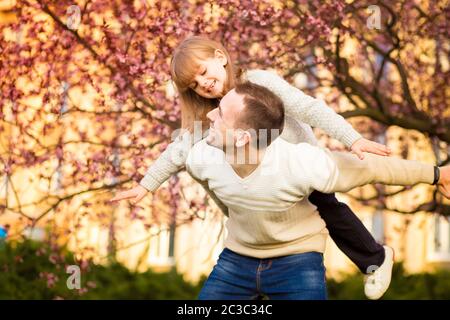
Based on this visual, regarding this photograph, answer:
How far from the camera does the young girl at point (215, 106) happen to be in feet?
15.1

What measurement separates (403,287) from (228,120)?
721 centimetres

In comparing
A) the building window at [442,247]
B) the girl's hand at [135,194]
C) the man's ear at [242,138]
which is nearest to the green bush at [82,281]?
the girl's hand at [135,194]

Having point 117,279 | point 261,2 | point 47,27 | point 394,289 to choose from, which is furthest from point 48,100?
point 394,289

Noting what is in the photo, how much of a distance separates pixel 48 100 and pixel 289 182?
3.49 metres

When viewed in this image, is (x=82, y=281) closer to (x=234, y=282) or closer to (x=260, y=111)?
(x=234, y=282)

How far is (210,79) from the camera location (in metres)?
4.68

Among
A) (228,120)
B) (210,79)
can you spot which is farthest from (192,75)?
(228,120)

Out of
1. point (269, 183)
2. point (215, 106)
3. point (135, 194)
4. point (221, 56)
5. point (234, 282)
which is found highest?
point (221, 56)

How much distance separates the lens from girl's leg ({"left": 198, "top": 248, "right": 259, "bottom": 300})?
4434 mm

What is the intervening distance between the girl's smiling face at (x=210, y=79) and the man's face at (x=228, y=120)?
1.18ft

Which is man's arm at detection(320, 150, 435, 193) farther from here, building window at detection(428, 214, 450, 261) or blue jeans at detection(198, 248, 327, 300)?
building window at detection(428, 214, 450, 261)

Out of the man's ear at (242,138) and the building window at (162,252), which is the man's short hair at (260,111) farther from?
the building window at (162,252)

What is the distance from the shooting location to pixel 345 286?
1077cm

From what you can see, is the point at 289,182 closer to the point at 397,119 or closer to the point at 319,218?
the point at 319,218
